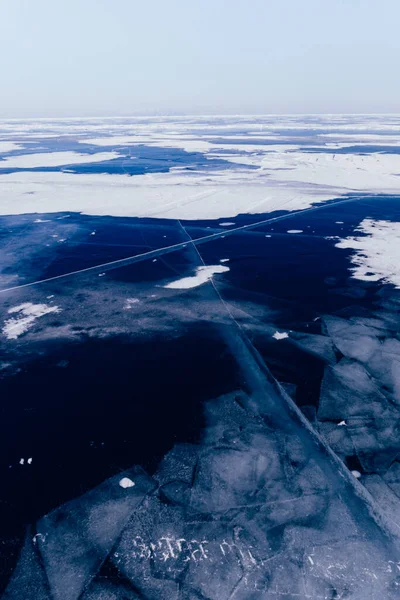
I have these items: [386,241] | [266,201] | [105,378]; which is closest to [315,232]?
[386,241]

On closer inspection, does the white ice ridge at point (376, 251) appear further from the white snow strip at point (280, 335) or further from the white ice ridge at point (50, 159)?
the white ice ridge at point (50, 159)

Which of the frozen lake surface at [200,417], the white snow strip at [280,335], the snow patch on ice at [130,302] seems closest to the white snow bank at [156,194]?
the frozen lake surface at [200,417]

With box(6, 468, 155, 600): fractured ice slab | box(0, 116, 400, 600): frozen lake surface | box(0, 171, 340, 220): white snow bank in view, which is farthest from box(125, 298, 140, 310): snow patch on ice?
box(0, 171, 340, 220): white snow bank

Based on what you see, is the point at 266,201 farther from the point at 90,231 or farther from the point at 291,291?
the point at 291,291

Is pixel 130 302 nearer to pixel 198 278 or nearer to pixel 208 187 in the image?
pixel 198 278

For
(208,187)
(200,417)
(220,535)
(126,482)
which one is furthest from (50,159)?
(220,535)

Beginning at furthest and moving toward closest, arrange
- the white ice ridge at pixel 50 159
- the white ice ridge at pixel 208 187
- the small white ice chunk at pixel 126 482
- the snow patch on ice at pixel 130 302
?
the white ice ridge at pixel 50 159 → the white ice ridge at pixel 208 187 → the snow patch on ice at pixel 130 302 → the small white ice chunk at pixel 126 482
